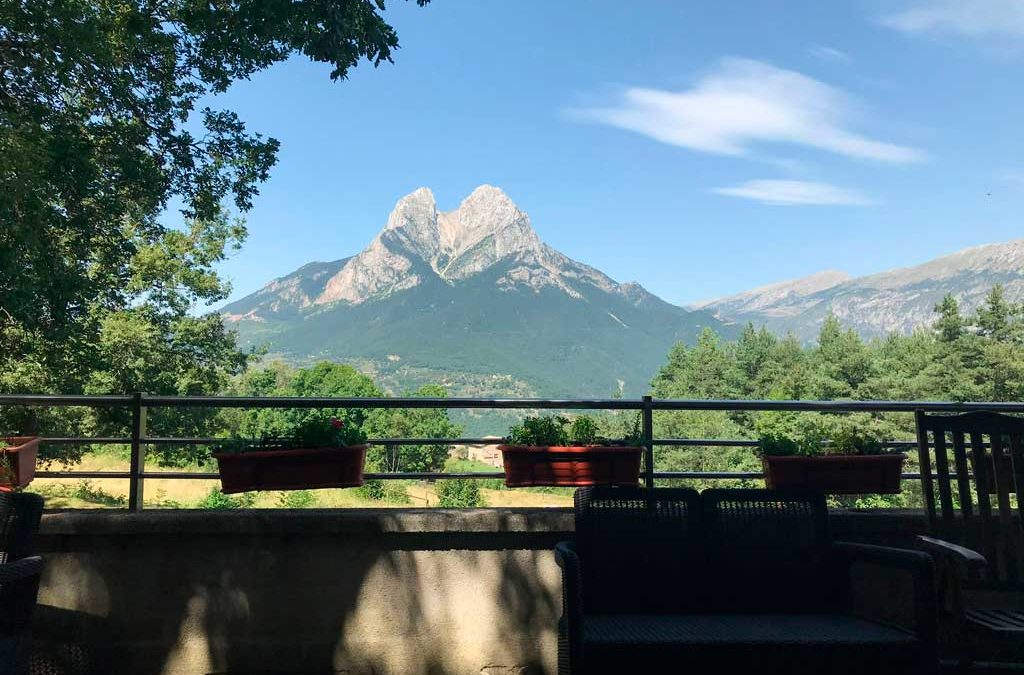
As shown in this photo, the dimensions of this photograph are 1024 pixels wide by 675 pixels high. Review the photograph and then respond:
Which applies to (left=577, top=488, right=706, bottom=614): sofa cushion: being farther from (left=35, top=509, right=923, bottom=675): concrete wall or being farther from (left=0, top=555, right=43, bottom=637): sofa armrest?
(left=0, top=555, right=43, bottom=637): sofa armrest

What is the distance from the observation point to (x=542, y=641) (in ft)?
11.1

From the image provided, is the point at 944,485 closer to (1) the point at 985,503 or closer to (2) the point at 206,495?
(1) the point at 985,503

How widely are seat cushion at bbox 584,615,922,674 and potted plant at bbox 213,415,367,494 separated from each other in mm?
1573

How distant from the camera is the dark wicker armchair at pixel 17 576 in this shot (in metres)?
2.32

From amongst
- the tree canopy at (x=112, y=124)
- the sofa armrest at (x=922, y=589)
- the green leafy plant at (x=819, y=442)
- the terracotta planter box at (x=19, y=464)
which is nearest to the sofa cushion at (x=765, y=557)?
the sofa armrest at (x=922, y=589)

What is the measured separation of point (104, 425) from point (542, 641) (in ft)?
89.9

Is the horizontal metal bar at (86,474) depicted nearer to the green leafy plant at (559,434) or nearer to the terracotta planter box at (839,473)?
the green leafy plant at (559,434)

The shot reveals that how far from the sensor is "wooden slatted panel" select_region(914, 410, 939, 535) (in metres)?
3.07

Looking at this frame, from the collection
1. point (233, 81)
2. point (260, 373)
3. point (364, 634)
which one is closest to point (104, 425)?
point (260, 373)

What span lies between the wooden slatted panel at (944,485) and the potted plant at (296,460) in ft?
8.44

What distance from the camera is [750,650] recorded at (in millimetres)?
2273

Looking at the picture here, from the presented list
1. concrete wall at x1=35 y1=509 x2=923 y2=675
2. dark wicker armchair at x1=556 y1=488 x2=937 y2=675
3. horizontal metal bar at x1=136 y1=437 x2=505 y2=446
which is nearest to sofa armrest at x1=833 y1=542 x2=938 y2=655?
dark wicker armchair at x1=556 y1=488 x2=937 y2=675

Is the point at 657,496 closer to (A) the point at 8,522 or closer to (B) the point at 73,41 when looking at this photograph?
(A) the point at 8,522

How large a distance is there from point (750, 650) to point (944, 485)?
1.44m
